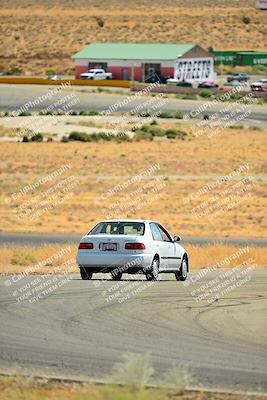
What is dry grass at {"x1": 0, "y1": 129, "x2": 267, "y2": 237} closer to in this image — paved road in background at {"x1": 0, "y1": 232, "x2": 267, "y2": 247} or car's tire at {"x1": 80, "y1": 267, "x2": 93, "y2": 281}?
paved road in background at {"x1": 0, "y1": 232, "x2": 267, "y2": 247}

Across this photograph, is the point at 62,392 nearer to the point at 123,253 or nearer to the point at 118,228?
the point at 123,253

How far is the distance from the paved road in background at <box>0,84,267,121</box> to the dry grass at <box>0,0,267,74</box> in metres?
36.2

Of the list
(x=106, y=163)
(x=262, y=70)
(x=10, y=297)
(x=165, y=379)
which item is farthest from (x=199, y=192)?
(x=262, y=70)

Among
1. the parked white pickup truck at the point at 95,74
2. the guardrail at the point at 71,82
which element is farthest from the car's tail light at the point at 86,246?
the parked white pickup truck at the point at 95,74

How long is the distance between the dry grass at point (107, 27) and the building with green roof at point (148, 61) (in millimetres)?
17227

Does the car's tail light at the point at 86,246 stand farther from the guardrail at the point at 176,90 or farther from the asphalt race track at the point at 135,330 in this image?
the guardrail at the point at 176,90

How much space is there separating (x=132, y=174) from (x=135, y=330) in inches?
1651

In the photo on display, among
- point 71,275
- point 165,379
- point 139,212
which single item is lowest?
point 139,212

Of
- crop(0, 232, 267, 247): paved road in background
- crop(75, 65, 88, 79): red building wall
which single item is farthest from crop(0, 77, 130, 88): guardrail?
crop(0, 232, 267, 247): paved road in background

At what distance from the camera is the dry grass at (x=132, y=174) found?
43250 mm

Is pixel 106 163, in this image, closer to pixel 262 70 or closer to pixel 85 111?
pixel 85 111

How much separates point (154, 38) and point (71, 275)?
135218mm

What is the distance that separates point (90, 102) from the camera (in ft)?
313

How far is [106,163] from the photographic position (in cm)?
6081
